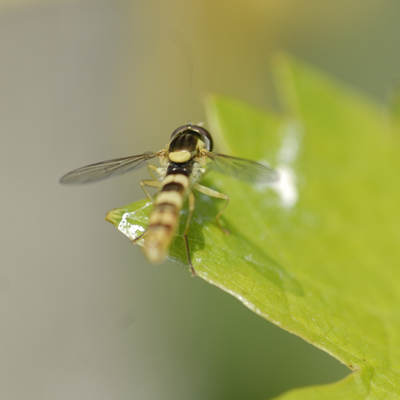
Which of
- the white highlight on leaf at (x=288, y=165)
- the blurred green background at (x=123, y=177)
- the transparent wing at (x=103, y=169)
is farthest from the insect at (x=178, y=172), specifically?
the blurred green background at (x=123, y=177)

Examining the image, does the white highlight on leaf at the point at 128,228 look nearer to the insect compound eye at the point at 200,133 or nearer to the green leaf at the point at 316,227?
the green leaf at the point at 316,227

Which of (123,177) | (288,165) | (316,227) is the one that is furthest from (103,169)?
(123,177)

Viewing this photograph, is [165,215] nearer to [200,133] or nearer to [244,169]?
[244,169]

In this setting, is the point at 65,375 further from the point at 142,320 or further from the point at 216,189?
the point at 216,189

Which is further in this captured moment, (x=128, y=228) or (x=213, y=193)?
(x=213, y=193)

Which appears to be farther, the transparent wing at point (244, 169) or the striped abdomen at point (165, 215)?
the transparent wing at point (244, 169)

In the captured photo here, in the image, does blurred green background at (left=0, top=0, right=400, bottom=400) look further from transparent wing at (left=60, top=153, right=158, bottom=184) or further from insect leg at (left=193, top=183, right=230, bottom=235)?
insect leg at (left=193, top=183, right=230, bottom=235)

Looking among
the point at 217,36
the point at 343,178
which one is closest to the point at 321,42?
the point at 217,36
